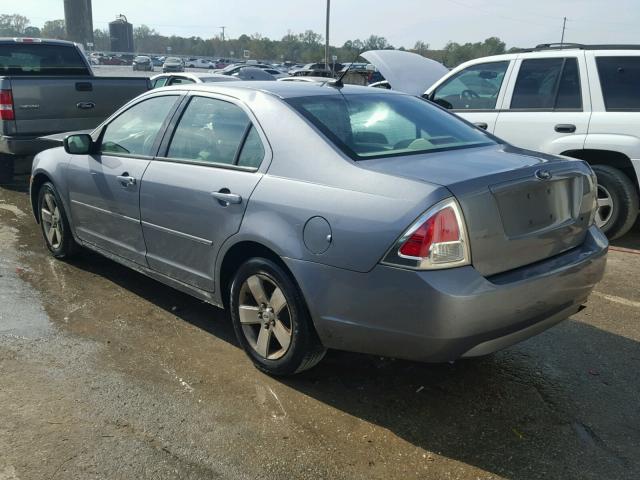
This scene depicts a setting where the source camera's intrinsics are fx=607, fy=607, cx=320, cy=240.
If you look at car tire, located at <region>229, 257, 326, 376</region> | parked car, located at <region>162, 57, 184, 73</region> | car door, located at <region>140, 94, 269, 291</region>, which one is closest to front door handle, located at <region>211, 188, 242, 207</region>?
car door, located at <region>140, 94, 269, 291</region>

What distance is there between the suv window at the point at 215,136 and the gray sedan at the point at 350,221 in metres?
0.01

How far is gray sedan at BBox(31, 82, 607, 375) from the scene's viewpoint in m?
2.69

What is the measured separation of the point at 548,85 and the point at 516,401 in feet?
14.0

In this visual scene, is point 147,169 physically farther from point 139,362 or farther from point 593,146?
point 593,146

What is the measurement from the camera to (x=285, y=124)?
3350 millimetres

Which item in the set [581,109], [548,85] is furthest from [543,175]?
[548,85]

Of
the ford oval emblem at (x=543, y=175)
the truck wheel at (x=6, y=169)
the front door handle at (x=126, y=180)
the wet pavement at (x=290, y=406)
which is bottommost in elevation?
the wet pavement at (x=290, y=406)

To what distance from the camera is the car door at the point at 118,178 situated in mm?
4211

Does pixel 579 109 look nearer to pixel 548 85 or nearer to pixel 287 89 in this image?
pixel 548 85

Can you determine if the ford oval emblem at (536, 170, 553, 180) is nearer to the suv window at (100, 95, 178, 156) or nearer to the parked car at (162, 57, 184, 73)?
the suv window at (100, 95, 178, 156)

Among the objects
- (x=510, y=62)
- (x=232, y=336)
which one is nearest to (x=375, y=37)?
(x=510, y=62)

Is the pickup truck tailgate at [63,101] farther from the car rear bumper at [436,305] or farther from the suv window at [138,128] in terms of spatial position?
the car rear bumper at [436,305]

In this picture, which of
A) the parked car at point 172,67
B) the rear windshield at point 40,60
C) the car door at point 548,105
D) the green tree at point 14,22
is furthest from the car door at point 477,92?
the green tree at point 14,22

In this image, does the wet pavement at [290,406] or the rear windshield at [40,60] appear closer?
the wet pavement at [290,406]
